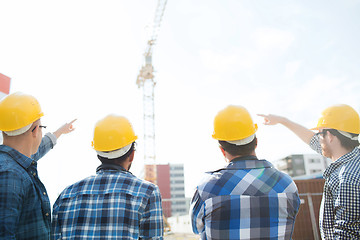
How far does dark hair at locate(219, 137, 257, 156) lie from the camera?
2.08 m

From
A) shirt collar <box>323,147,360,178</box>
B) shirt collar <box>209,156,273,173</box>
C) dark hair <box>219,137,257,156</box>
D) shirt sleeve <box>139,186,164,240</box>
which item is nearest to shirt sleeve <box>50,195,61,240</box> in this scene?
shirt sleeve <box>139,186,164,240</box>

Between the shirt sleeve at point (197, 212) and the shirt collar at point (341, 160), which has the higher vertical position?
the shirt collar at point (341, 160)

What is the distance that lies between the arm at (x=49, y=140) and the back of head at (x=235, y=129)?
1.85m

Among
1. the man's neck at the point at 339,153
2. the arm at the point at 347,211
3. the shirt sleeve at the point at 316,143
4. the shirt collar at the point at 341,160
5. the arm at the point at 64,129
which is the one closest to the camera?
the arm at the point at 347,211

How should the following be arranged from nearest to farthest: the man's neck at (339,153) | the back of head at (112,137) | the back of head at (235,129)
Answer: the back of head at (235,129), the back of head at (112,137), the man's neck at (339,153)

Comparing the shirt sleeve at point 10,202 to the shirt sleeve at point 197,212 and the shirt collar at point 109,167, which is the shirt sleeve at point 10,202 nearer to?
the shirt collar at point 109,167

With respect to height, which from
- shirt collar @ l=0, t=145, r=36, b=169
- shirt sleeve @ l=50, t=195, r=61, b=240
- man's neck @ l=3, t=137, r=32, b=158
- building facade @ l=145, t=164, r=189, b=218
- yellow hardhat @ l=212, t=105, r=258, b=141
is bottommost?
building facade @ l=145, t=164, r=189, b=218

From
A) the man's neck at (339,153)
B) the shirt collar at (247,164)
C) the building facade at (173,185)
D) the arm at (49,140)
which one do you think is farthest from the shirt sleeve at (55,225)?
the building facade at (173,185)

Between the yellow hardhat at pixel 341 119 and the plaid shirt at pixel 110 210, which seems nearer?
the plaid shirt at pixel 110 210

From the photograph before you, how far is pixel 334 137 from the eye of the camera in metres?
2.62

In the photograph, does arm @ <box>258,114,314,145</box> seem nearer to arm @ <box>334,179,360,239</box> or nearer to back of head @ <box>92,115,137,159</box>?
arm @ <box>334,179,360,239</box>

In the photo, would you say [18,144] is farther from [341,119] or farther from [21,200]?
[341,119]

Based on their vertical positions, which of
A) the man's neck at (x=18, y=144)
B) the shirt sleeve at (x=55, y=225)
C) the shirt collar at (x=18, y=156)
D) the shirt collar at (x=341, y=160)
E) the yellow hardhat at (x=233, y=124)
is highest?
the yellow hardhat at (x=233, y=124)

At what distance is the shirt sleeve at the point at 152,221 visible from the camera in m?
1.93
